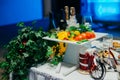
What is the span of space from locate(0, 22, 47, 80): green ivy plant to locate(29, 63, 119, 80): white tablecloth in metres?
0.05

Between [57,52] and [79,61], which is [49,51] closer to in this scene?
[57,52]

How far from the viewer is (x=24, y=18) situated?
321 centimetres

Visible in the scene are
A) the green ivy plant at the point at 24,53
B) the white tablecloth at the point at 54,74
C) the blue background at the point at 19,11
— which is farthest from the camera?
the blue background at the point at 19,11

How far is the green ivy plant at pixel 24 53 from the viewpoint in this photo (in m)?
1.13

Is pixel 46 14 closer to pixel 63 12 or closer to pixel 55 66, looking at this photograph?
pixel 63 12

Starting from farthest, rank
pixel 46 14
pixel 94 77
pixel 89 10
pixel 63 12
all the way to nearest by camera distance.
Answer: pixel 46 14
pixel 89 10
pixel 63 12
pixel 94 77

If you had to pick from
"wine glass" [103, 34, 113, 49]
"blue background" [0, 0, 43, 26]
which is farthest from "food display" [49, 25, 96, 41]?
"blue background" [0, 0, 43, 26]

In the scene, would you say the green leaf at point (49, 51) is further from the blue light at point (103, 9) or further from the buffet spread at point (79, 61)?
the blue light at point (103, 9)

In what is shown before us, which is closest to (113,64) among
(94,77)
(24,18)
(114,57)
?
(114,57)

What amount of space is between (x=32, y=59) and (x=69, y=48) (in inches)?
8.9

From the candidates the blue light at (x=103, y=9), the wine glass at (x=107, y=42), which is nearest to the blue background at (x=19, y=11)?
the blue light at (x=103, y=9)

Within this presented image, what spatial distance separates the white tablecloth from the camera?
3.30 feet

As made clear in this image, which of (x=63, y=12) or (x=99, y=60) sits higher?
(x=63, y=12)

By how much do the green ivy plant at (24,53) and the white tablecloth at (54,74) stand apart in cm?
5
